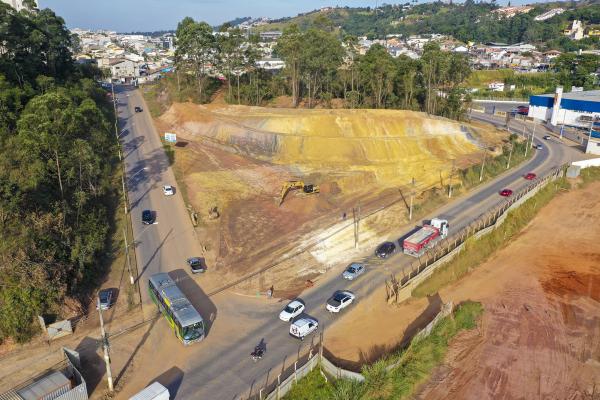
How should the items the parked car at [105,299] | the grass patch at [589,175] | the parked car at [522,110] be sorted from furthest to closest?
the parked car at [522,110]
the grass patch at [589,175]
the parked car at [105,299]

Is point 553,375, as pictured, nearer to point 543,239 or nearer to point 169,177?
point 543,239

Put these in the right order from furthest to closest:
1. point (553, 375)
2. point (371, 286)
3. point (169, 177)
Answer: point (169, 177) < point (371, 286) < point (553, 375)

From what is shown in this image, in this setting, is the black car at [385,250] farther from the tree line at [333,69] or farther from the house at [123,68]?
the house at [123,68]

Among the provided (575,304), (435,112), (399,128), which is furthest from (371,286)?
(435,112)

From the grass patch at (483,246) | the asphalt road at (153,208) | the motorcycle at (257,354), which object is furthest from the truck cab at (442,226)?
the motorcycle at (257,354)

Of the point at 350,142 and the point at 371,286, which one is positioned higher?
the point at 350,142

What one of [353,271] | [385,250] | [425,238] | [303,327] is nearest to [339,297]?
[353,271]
